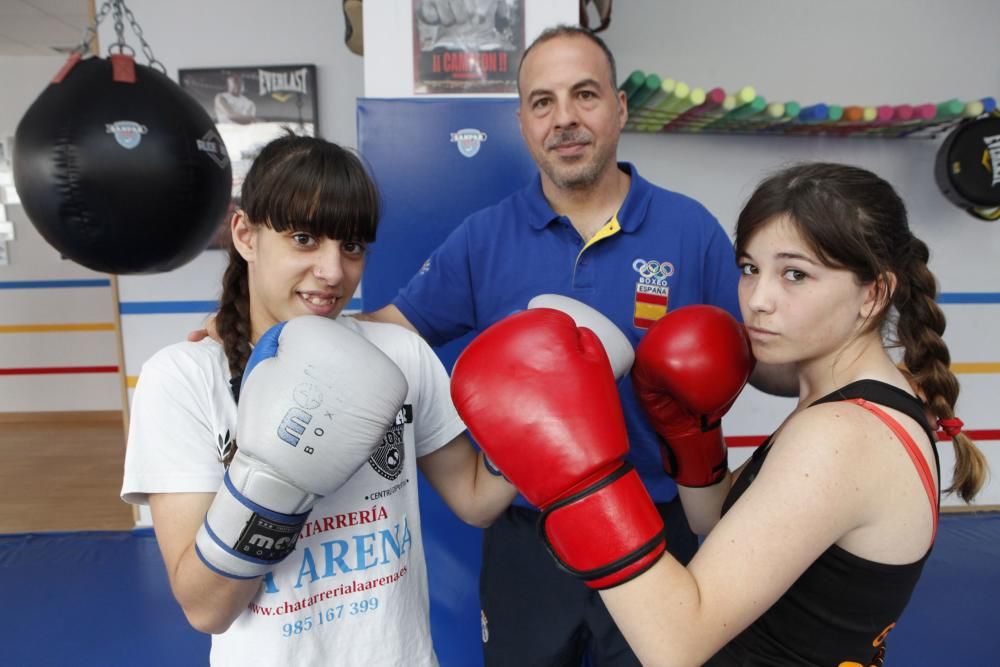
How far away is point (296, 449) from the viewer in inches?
27.3

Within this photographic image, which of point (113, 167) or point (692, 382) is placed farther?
point (113, 167)

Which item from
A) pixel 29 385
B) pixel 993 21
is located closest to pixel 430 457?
pixel 993 21

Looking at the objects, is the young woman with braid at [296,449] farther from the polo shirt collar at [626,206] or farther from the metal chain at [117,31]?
the metal chain at [117,31]

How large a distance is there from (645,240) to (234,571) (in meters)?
1.01

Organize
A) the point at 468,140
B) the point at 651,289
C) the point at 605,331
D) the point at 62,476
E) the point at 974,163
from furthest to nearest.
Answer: the point at 62,476, the point at 974,163, the point at 468,140, the point at 651,289, the point at 605,331

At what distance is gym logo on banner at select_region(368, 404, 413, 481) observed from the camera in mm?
906

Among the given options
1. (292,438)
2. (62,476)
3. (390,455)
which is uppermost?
(292,438)

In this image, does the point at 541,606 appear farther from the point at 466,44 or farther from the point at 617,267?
the point at 466,44

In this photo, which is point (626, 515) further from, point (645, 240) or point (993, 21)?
→ point (993, 21)

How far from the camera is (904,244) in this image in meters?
0.81

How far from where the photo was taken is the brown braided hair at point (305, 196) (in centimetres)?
85

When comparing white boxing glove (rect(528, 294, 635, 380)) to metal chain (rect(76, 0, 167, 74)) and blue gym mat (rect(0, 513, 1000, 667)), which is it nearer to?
blue gym mat (rect(0, 513, 1000, 667))

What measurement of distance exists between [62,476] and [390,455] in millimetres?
3963

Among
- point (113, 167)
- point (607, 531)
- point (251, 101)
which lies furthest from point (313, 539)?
point (251, 101)
